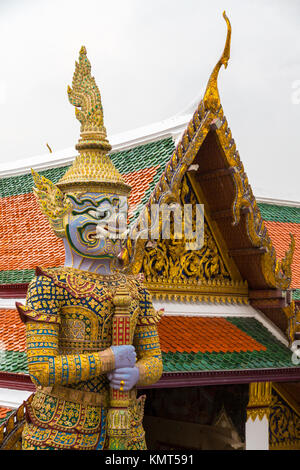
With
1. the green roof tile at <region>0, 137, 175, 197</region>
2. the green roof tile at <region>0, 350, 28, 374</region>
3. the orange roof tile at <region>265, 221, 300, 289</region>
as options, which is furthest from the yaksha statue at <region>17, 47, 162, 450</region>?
the orange roof tile at <region>265, 221, 300, 289</region>

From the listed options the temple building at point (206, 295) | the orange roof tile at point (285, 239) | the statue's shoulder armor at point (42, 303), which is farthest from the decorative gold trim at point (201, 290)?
the statue's shoulder armor at point (42, 303)

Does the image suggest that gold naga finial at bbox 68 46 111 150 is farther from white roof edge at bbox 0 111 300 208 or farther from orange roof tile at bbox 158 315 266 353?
white roof edge at bbox 0 111 300 208

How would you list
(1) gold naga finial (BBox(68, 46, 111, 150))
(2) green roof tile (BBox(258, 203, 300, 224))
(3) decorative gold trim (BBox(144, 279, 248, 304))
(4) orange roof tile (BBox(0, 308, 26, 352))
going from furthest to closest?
(2) green roof tile (BBox(258, 203, 300, 224)) → (3) decorative gold trim (BBox(144, 279, 248, 304)) → (4) orange roof tile (BBox(0, 308, 26, 352)) → (1) gold naga finial (BBox(68, 46, 111, 150))

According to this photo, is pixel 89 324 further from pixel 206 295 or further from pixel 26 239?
pixel 26 239

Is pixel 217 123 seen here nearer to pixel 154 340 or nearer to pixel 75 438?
pixel 154 340

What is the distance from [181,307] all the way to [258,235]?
95 cm

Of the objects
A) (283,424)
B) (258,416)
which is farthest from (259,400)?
(283,424)

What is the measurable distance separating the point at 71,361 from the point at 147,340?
2.37ft

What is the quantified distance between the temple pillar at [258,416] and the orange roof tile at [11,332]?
2.30m

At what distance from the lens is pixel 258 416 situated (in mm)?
7922

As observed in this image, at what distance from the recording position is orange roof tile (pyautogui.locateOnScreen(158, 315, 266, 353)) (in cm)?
695

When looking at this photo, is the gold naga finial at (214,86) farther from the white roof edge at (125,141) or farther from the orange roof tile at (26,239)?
the orange roof tile at (26,239)

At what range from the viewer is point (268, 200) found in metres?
11.7

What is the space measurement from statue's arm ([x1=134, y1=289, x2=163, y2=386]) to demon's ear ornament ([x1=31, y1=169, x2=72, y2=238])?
76 centimetres
